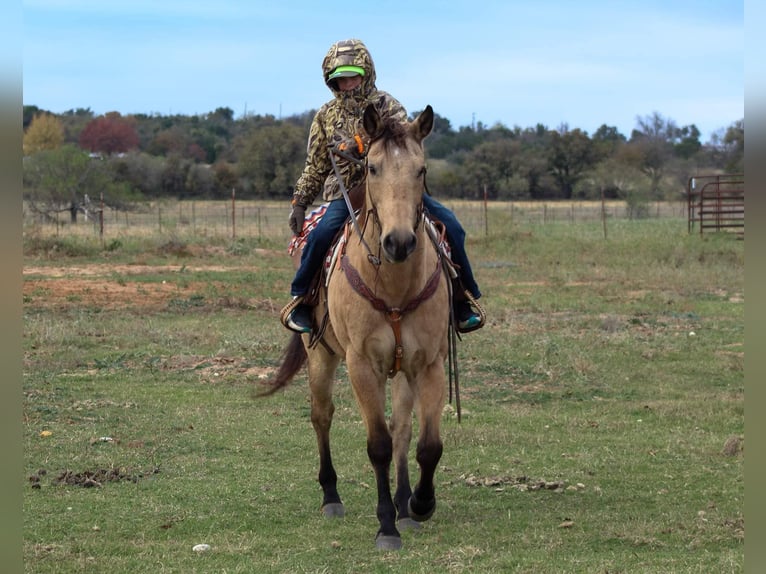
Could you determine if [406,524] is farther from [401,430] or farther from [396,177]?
[396,177]

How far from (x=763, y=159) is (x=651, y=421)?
26.6 feet

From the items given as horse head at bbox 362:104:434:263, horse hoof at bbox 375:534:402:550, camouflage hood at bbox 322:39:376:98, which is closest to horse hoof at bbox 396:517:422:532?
horse hoof at bbox 375:534:402:550

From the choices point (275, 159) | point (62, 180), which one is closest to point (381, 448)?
point (62, 180)

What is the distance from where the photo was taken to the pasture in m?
5.81

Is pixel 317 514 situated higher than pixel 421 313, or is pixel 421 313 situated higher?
pixel 421 313

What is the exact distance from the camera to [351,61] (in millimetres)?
6773

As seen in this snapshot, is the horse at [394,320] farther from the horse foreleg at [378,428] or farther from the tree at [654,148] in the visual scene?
the tree at [654,148]

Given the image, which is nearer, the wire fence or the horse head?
the horse head

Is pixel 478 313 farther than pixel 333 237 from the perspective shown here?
Yes

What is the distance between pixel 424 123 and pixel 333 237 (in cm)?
135

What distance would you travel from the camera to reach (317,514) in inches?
265

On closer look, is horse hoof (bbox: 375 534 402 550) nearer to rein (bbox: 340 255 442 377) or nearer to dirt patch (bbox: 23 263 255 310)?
rein (bbox: 340 255 442 377)

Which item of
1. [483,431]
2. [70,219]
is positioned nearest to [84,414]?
[483,431]

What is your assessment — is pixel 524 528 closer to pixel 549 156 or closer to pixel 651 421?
pixel 651 421
